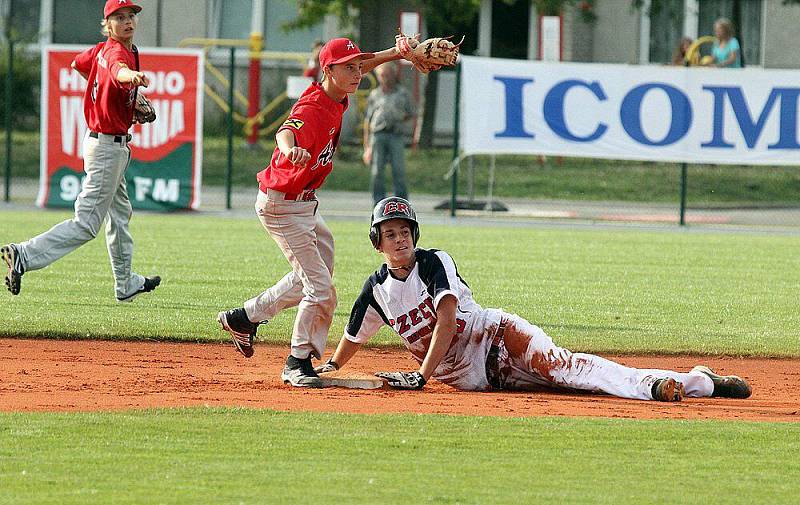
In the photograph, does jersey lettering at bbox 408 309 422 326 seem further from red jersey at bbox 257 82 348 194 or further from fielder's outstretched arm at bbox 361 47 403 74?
fielder's outstretched arm at bbox 361 47 403 74

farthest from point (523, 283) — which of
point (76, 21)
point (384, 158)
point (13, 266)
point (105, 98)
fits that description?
point (76, 21)

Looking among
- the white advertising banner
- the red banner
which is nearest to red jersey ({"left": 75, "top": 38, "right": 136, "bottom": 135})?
the red banner

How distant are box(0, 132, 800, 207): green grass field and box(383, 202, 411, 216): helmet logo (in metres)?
15.9

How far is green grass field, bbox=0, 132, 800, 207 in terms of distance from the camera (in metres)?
23.3

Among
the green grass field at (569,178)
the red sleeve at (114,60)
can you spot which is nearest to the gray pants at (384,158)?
the green grass field at (569,178)

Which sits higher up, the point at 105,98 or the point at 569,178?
the point at 105,98

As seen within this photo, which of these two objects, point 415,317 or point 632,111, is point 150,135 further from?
point 415,317

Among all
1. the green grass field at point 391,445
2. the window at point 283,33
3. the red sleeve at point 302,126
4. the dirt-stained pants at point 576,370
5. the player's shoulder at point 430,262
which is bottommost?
the green grass field at point 391,445

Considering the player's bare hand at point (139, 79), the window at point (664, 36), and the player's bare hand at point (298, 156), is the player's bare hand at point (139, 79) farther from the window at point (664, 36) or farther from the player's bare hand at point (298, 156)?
the window at point (664, 36)

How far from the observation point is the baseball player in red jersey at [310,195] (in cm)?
761

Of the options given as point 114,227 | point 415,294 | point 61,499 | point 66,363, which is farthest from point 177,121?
point 61,499

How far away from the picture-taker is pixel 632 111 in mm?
19312

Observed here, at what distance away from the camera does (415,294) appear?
756cm

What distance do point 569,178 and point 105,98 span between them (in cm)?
1487
